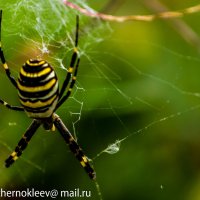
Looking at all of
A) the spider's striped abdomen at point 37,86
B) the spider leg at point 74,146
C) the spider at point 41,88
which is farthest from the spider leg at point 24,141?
the spider's striped abdomen at point 37,86

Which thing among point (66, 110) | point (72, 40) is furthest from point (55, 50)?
point (66, 110)

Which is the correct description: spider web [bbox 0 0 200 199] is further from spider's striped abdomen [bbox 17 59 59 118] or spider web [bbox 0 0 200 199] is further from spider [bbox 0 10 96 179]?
spider's striped abdomen [bbox 17 59 59 118]

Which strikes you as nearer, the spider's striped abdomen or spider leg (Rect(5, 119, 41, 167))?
the spider's striped abdomen

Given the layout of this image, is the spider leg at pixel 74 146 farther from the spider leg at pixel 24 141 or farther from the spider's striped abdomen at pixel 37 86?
the spider's striped abdomen at pixel 37 86

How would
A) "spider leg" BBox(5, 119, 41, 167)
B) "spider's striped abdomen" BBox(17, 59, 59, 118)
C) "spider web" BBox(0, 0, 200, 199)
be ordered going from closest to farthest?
1. "spider's striped abdomen" BBox(17, 59, 59, 118)
2. "spider leg" BBox(5, 119, 41, 167)
3. "spider web" BBox(0, 0, 200, 199)

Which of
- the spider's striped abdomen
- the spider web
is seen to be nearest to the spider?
the spider's striped abdomen

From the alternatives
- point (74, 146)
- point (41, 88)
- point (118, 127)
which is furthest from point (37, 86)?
point (118, 127)

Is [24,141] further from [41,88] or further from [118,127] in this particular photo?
[41,88]
